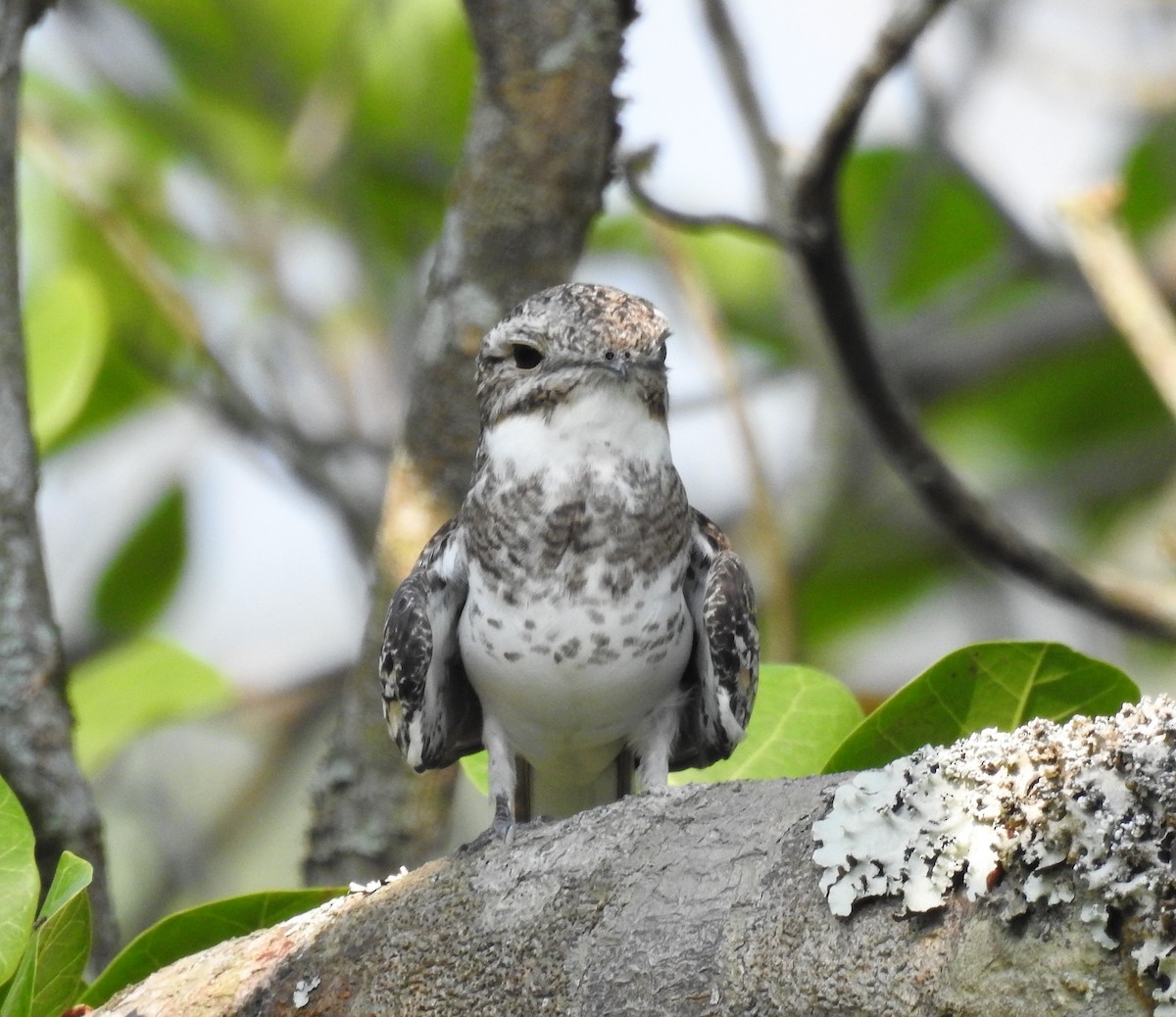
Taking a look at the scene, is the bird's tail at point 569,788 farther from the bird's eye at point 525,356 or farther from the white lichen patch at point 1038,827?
the white lichen patch at point 1038,827

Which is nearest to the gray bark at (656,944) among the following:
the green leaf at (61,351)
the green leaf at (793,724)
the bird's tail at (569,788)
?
the green leaf at (793,724)

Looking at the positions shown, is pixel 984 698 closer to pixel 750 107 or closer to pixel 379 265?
pixel 750 107

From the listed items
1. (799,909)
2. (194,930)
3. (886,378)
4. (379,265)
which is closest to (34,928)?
(194,930)

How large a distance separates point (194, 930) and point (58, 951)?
316 millimetres

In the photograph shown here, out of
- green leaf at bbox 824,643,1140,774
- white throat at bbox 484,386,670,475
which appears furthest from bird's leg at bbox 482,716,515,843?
green leaf at bbox 824,643,1140,774

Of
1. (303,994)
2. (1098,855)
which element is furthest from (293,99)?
(1098,855)

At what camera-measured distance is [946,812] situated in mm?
2178

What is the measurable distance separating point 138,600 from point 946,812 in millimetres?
5030

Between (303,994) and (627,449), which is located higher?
(627,449)

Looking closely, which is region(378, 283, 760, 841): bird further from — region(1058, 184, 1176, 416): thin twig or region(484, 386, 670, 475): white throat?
region(1058, 184, 1176, 416): thin twig

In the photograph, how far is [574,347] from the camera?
3580mm

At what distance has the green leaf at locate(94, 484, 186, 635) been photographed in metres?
6.55

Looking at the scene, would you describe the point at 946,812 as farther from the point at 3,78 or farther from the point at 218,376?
the point at 218,376

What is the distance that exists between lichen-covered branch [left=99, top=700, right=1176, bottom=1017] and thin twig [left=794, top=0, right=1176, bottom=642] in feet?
6.62
